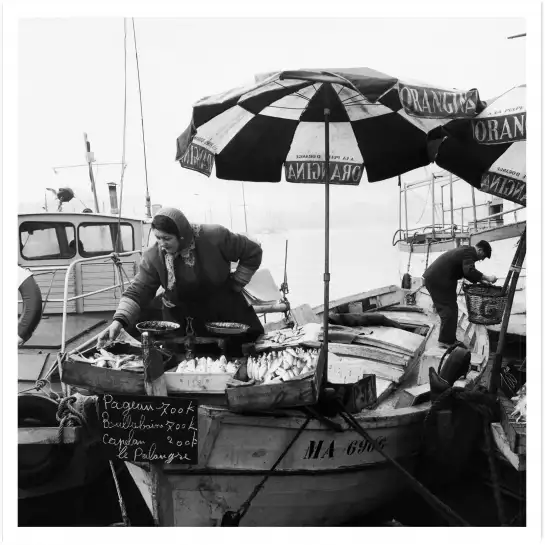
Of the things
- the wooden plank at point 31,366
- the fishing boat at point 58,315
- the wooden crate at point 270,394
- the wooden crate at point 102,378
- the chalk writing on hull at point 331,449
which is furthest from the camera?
the wooden plank at point 31,366

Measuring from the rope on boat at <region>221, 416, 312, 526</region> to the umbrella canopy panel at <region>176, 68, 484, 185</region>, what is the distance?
7.63ft

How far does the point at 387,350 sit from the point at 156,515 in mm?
2966

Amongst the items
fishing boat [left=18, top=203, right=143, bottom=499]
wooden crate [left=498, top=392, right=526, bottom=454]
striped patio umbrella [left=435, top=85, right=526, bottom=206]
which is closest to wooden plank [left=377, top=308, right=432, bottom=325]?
striped patio umbrella [left=435, top=85, right=526, bottom=206]

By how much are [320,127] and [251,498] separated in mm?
3542

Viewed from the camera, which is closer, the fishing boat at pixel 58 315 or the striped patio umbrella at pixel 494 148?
the striped patio umbrella at pixel 494 148

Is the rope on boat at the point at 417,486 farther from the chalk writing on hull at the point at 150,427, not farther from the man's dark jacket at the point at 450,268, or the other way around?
the man's dark jacket at the point at 450,268

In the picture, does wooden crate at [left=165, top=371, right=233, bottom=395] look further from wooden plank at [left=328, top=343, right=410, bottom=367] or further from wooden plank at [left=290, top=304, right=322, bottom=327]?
wooden plank at [left=290, top=304, right=322, bottom=327]

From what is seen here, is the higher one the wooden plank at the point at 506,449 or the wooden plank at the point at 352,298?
the wooden plank at the point at 352,298

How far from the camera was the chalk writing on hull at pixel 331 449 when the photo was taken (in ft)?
11.9

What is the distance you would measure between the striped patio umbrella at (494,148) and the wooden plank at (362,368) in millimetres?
2008

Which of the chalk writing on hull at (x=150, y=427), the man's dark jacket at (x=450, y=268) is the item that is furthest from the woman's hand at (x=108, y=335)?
the man's dark jacket at (x=450, y=268)

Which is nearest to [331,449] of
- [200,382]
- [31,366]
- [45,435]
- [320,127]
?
[200,382]

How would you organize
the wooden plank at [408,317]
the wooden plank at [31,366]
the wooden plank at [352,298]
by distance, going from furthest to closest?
1. the wooden plank at [352,298]
2. the wooden plank at [408,317]
3. the wooden plank at [31,366]

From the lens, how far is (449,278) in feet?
20.4
